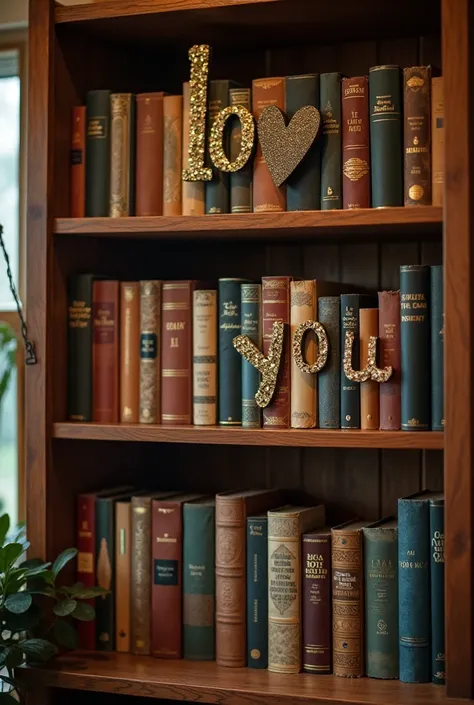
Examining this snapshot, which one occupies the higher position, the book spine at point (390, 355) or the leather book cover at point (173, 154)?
the leather book cover at point (173, 154)

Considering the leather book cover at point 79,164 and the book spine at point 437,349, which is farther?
the leather book cover at point 79,164

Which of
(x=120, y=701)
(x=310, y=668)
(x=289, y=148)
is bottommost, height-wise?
(x=120, y=701)

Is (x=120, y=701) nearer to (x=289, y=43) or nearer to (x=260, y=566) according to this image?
(x=260, y=566)

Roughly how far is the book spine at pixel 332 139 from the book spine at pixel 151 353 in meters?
0.36

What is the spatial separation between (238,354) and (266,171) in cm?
33

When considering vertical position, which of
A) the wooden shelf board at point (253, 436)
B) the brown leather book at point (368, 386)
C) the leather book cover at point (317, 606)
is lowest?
the leather book cover at point (317, 606)

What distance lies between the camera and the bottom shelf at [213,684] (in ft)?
5.49

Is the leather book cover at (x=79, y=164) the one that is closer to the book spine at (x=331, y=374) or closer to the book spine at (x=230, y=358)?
A: the book spine at (x=230, y=358)

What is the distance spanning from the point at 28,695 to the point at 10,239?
39.5 inches

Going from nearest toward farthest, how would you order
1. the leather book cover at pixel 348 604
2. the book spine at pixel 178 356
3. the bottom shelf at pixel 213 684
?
the bottom shelf at pixel 213 684
the leather book cover at pixel 348 604
the book spine at pixel 178 356

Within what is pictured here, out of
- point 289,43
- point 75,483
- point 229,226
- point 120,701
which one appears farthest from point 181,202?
point 120,701

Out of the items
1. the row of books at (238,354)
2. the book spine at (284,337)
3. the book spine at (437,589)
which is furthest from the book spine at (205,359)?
the book spine at (437,589)

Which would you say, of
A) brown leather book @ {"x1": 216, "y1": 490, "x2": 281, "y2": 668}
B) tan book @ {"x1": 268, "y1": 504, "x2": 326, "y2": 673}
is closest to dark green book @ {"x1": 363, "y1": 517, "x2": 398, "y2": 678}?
tan book @ {"x1": 268, "y1": 504, "x2": 326, "y2": 673}

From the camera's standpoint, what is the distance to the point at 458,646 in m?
1.63
